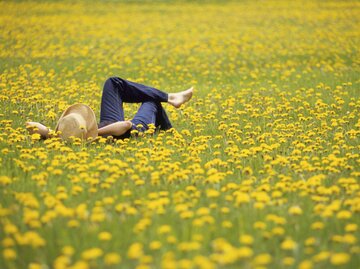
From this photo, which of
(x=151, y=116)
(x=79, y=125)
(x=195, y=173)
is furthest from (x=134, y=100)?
(x=195, y=173)

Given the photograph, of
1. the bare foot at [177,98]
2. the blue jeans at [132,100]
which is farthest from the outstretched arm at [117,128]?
the bare foot at [177,98]

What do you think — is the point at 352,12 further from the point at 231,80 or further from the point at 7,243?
the point at 7,243

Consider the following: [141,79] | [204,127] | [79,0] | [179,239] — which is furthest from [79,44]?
[79,0]

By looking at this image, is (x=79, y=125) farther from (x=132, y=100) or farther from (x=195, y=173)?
(x=195, y=173)

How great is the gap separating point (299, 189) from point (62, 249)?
1.81m

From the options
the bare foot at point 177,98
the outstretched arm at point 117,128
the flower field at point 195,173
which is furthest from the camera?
the bare foot at point 177,98

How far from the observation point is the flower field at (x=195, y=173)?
121 inches

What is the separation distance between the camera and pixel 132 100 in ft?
20.7

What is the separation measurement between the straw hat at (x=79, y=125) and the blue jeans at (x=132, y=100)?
514 mm

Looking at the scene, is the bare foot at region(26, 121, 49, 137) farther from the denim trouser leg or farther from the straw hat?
the denim trouser leg

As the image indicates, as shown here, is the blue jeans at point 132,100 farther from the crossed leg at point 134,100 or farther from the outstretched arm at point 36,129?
the outstretched arm at point 36,129

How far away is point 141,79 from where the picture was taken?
9883mm

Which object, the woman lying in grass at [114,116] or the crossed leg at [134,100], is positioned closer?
the woman lying in grass at [114,116]

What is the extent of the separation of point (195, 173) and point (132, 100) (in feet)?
7.15
